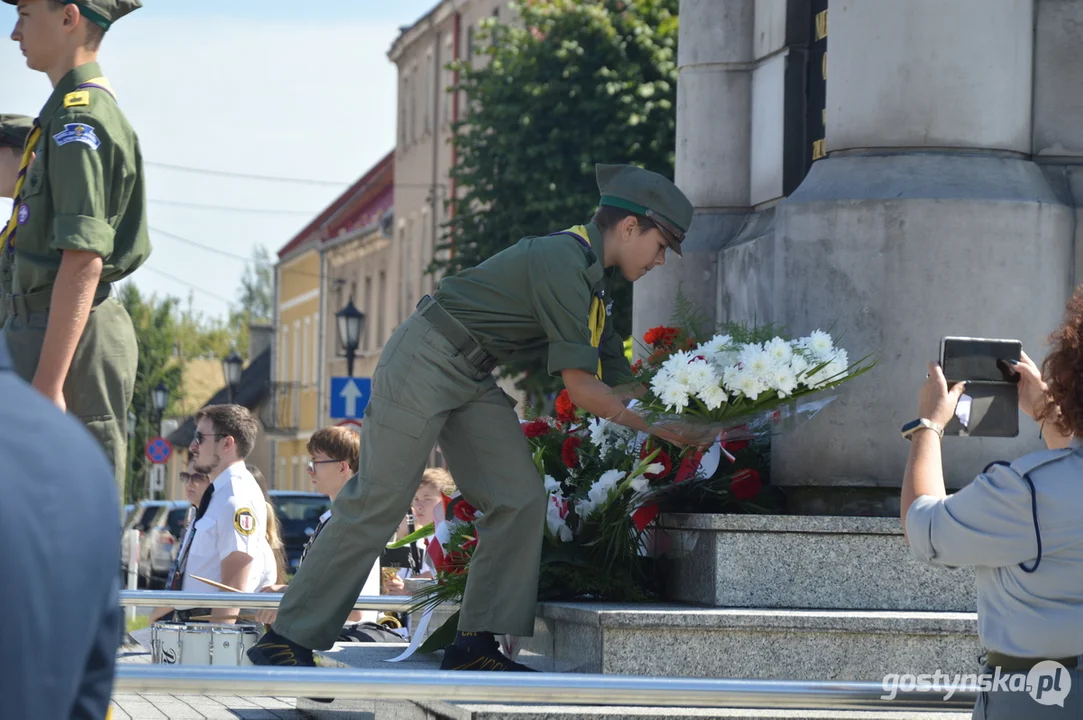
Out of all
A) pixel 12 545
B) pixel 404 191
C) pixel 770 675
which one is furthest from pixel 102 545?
pixel 404 191

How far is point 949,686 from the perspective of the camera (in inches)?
153

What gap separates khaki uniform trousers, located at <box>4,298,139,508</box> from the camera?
16.0ft

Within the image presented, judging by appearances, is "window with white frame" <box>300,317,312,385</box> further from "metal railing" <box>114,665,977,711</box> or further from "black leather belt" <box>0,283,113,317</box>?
"metal railing" <box>114,665,977,711</box>

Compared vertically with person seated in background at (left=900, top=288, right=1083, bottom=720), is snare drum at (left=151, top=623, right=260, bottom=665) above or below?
below

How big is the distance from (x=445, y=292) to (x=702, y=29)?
8.98 feet

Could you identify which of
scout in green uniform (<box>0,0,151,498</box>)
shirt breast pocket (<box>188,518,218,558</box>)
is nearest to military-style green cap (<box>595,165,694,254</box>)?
scout in green uniform (<box>0,0,151,498</box>)

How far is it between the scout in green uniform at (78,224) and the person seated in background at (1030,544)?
87.6 inches

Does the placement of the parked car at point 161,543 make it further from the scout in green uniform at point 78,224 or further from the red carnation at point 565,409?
the scout in green uniform at point 78,224

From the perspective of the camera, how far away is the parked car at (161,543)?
94.1 feet

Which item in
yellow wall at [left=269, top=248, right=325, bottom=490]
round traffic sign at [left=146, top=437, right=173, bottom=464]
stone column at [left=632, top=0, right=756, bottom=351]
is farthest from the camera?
yellow wall at [left=269, top=248, right=325, bottom=490]

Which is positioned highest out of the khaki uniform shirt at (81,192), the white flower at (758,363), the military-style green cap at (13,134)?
the military-style green cap at (13,134)

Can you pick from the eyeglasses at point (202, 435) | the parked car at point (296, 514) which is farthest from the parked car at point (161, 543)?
the eyeglasses at point (202, 435)

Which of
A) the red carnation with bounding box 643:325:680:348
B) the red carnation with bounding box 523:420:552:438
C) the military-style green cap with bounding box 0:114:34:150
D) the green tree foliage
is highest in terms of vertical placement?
the green tree foliage

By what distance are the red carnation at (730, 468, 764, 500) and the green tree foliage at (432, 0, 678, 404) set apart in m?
20.7
